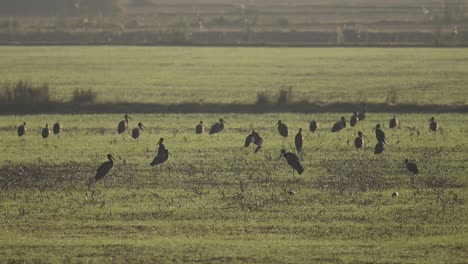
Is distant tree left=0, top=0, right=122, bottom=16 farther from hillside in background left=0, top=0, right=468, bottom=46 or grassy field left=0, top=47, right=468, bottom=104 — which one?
grassy field left=0, top=47, right=468, bottom=104

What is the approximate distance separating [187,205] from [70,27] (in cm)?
8027

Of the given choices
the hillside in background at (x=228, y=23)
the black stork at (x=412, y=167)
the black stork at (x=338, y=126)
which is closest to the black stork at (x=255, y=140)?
the black stork at (x=338, y=126)

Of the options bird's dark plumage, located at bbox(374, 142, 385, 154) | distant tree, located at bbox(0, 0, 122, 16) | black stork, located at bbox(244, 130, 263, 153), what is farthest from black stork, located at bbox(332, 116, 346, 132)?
distant tree, located at bbox(0, 0, 122, 16)

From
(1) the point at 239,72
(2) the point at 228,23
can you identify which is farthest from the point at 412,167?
(2) the point at 228,23

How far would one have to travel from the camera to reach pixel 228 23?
4370 inches

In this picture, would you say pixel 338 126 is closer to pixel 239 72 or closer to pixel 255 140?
pixel 255 140

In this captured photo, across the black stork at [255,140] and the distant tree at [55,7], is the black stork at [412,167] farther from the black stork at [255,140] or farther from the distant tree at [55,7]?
the distant tree at [55,7]

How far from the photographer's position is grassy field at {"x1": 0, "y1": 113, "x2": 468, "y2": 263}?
17.2 metres

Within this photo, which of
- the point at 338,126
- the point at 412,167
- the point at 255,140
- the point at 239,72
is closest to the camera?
the point at 412,167

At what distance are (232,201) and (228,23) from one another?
90.5m

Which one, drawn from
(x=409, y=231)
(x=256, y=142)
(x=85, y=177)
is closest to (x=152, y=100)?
(x=256, y=142)

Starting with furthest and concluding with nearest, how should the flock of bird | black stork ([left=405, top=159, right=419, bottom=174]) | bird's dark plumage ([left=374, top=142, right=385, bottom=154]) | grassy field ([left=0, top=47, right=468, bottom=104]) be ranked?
grassy field ([left=0, top=47, right=468, bottom=104]), bird's dark plumage ([left=374, top=142, right=385, bottom=154]), black stork ([left=405, top=159, right=419, bottom=174]), the flock of bird

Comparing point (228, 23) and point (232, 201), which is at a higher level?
point (228, 23)

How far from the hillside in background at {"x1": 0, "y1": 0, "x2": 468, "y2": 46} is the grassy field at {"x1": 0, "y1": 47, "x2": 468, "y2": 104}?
708cm
